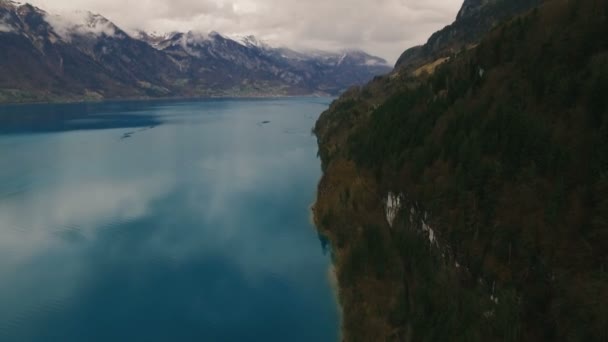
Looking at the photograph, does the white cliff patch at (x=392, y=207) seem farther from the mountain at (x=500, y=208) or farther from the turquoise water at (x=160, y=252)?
the turquoise water at (x=160, y=252)

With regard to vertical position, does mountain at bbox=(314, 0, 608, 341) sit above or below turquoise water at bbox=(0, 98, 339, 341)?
above

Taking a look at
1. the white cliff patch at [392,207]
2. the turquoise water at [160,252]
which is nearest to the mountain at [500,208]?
the white cliff patch at [392,207]

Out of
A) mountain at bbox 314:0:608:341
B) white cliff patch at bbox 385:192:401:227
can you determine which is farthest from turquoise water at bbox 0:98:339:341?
white cliff patch at bbox 385:192:401:227

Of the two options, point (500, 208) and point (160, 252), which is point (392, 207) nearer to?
point (500, 208)

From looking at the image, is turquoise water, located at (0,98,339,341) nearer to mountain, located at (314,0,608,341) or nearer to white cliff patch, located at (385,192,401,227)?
mountain, located at (314,0,608,341)

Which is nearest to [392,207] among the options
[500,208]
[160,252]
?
[500,208]
